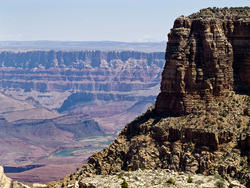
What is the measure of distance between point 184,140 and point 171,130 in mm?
1640

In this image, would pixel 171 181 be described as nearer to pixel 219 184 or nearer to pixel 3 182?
pixel 219 184

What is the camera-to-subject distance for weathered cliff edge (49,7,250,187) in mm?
47438

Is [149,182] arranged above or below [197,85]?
below

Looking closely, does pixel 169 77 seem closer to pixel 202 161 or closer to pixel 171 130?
pixel 171 130

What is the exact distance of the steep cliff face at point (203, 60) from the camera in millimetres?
51688

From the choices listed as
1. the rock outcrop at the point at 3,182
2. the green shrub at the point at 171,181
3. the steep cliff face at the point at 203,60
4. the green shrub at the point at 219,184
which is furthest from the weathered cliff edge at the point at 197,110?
the rock outcrop at the point at 3,182

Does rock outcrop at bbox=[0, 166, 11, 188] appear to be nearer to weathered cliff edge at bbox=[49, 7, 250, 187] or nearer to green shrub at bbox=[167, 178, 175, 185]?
green shrub at bbox=[167, 178, 175, 185]

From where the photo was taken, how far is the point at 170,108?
53375 millimetres

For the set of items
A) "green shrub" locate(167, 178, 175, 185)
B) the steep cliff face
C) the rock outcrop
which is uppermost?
the steep cliff face

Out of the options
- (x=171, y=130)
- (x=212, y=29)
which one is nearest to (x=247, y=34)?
(x=212, y=29)

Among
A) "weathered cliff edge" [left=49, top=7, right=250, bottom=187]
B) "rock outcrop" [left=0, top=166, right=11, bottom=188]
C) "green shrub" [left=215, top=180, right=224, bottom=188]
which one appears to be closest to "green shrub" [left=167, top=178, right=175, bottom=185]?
"green shrub" [left=215, top=180, right=224, bottom=188]

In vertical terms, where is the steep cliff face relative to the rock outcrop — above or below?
above

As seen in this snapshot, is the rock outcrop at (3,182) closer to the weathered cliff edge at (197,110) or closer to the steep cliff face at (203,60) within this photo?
the weathered cliff edge at (197,110)

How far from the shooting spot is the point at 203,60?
52094 mm
